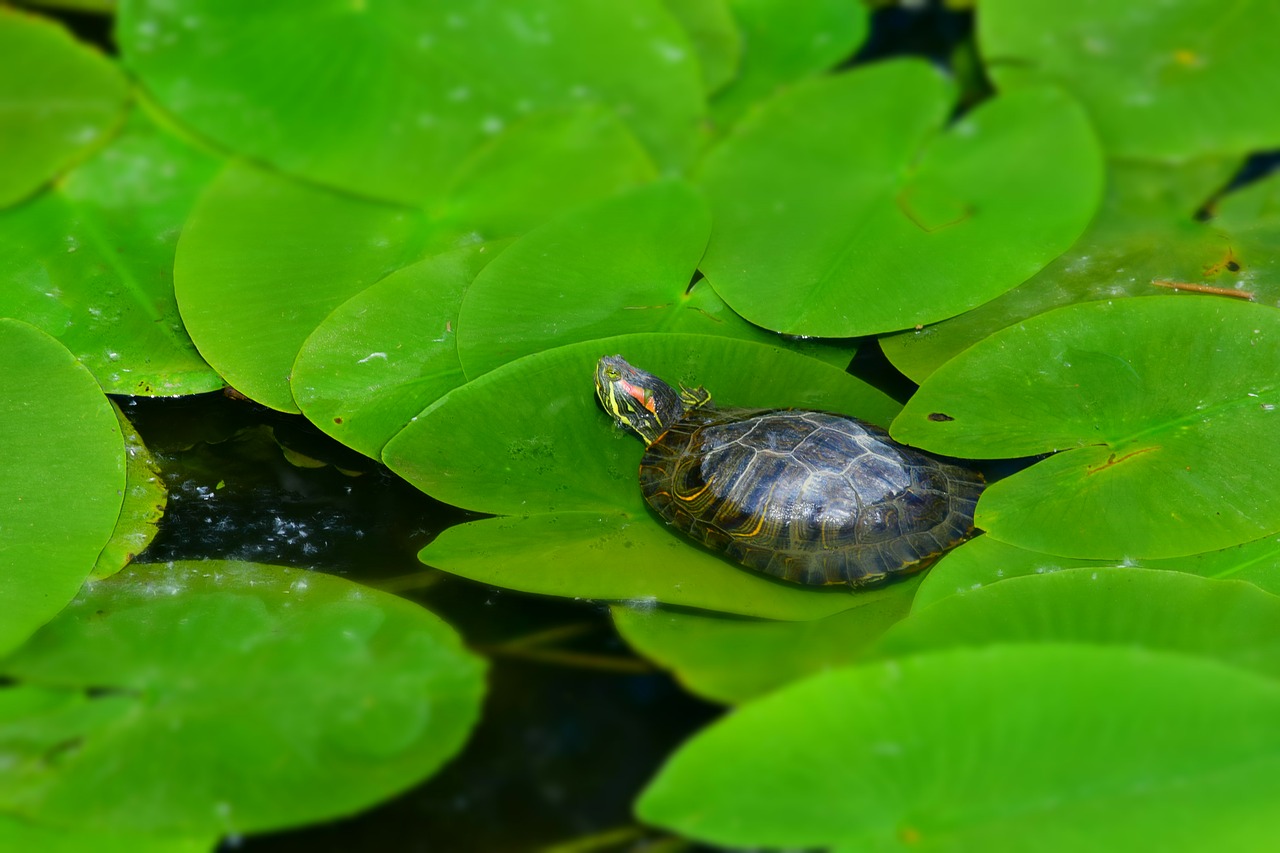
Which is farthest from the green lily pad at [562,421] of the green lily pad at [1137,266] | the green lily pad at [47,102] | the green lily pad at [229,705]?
the green lily pad at [47,102]

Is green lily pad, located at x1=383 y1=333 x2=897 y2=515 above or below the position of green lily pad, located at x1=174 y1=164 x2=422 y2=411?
below

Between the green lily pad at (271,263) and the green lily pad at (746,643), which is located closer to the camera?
the green lily pad at (746,643)

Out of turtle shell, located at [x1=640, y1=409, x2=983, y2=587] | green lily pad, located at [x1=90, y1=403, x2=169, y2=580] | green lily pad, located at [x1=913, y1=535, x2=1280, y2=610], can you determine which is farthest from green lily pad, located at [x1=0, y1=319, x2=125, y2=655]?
green lily pad, located at [x1=913, y1=535, x2=1280, y2=610]

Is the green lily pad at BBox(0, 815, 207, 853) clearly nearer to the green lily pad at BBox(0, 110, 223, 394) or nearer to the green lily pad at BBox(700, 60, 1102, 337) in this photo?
the green lily pad at BBox(0, 110, 223, 394)

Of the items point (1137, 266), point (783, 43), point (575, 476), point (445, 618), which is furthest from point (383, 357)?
point (1137, 266)

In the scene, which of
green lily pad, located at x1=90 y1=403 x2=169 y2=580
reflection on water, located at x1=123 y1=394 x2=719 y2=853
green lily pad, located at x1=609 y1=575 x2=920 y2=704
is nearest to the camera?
reflection on water, located at x1=123 y1=394 x2=719 y2=853

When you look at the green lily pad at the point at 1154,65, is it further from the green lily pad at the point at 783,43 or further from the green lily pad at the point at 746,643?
the green lily pad at the point at 746,643

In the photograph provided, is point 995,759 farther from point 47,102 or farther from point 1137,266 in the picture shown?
point 47,102

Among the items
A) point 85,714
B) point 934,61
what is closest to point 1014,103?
point 934,61
